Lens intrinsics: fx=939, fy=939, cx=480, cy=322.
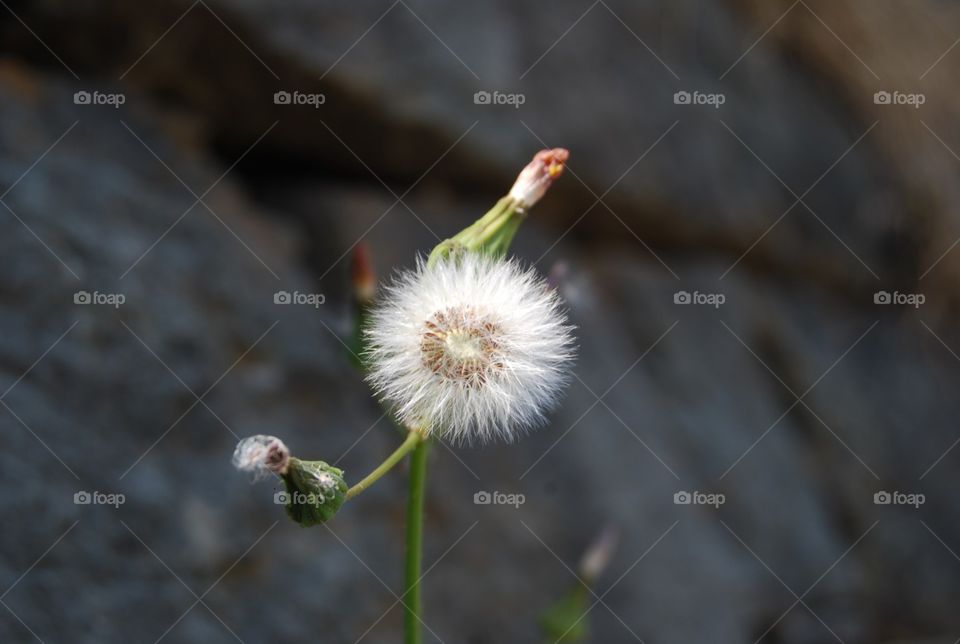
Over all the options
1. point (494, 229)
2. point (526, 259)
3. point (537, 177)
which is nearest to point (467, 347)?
point (494, 229)

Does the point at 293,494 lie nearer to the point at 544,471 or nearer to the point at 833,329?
the point at 544,471

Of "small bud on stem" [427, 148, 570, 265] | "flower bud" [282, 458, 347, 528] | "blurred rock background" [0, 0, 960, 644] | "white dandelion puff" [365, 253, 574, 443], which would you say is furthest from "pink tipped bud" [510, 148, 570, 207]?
"flower bud" [282, 458, 347, 528]

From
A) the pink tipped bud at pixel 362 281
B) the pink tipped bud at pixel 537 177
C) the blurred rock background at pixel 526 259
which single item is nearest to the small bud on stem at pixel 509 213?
the pink tipped bud at pixel 537 177

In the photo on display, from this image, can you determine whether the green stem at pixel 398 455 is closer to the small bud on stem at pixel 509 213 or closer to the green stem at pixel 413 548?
the green stem at pixel 413 548

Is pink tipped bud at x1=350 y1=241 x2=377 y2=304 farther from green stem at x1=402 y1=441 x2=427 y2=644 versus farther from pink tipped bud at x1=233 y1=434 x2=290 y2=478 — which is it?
pink tipped bud at x1=233 y1=434 x2=290 y2=478

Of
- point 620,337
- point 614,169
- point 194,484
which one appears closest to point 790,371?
point 620,337

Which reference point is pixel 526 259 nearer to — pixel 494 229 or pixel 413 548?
pixel 494 229

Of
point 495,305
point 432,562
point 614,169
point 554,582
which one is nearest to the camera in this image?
point 495,305
